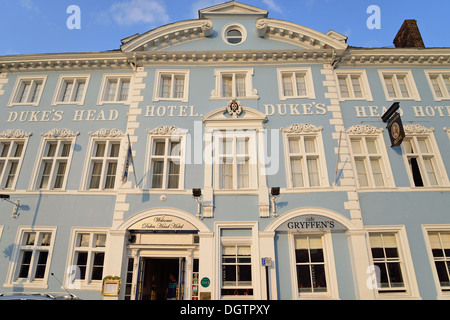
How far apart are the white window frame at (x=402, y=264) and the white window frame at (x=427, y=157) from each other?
89.3 inches

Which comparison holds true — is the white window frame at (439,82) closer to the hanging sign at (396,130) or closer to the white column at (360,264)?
the hanging sign at (396,130)

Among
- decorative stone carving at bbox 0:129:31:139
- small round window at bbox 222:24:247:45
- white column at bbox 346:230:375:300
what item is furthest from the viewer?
small round window at bbox 222:24:247:45

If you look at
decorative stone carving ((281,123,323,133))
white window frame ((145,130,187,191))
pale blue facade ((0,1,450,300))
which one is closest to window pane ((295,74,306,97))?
pale blue facade ((0,1,450,300))

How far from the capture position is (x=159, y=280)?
1349cm

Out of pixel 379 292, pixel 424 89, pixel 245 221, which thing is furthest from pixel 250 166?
pixel 424 89

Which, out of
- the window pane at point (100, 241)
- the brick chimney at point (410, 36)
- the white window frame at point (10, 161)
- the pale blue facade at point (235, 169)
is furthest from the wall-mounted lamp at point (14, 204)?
the brick chimney at point (410, 36)

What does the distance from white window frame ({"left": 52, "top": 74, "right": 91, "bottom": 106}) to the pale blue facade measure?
0.24 feet

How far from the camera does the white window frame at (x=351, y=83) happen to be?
14031 mm

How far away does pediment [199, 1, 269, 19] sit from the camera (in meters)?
15.2

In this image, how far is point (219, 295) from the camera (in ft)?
35.1

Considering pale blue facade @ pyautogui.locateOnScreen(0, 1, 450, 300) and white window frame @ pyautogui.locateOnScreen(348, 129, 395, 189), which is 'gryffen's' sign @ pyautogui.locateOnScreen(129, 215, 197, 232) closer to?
pale blue facade @ pyautogui.locateOnScreen(0, 1, 450, 300)

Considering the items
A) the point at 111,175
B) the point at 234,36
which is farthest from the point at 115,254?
the point at 234,36
